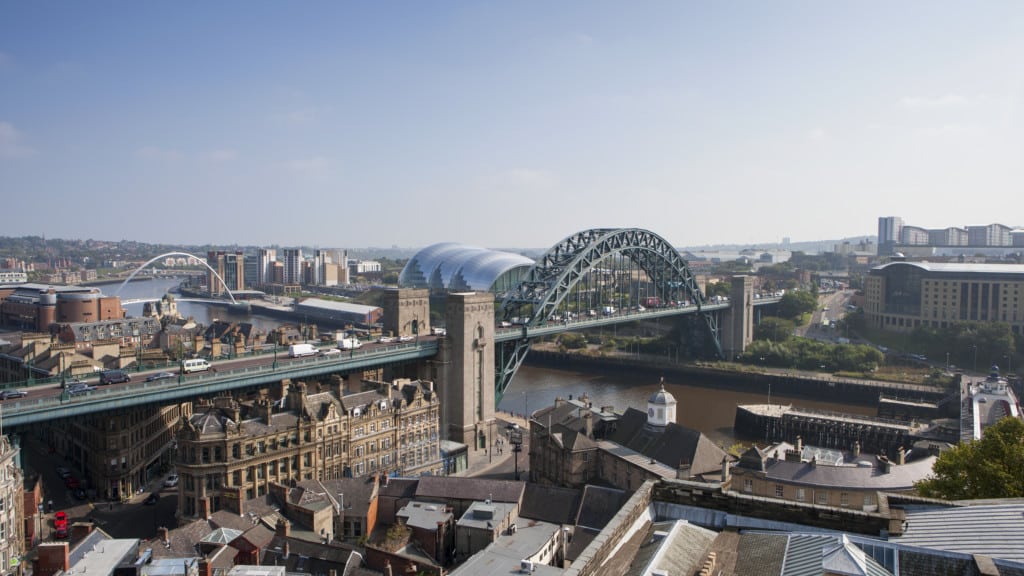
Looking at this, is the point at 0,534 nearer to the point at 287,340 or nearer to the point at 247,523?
the point at 247,523

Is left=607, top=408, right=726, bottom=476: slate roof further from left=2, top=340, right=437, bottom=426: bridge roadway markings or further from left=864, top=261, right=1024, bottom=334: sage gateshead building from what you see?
left=864, top=261, right=1024, bottom=334: sage gateshead building

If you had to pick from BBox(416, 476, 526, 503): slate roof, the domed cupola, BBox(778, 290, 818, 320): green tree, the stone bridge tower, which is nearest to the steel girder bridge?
the stone bridge tower

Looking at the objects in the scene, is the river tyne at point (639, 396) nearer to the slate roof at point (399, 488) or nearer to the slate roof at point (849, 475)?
the slate roof at point (849, 475)

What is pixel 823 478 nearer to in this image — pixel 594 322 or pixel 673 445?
pixel 673 445

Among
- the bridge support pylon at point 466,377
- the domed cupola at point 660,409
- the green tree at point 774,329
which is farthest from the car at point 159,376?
the green tree at point 774,329

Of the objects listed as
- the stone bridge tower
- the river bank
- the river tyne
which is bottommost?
the river tyne

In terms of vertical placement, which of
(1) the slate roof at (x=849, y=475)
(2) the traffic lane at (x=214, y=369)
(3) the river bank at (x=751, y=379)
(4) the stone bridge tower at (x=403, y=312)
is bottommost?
(3) the river bank at (x=751, y=379)
